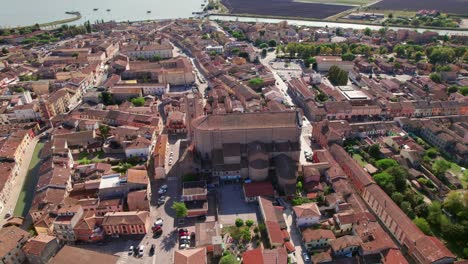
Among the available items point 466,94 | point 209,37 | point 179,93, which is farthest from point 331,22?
point 179,93

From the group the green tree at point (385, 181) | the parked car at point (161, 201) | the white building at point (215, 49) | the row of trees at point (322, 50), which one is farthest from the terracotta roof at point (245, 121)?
the white building at point (215, 49)

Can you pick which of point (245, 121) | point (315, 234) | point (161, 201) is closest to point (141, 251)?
point (161, 201)

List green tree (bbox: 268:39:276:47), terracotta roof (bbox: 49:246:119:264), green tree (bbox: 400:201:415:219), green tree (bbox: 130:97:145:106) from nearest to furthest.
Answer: terracotta roof (bbox: 49:246:119:264) → green tree (bbox: 400:201:415:219) → green tree (bbox: 130:97:145:106) → green tree (bbox: 268:39:276:47)

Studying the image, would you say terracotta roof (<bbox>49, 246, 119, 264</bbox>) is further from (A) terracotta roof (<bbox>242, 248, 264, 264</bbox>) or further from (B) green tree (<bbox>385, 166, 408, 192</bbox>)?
(B) green tree (<bbox>385, 166, 408, 192</bbox>)

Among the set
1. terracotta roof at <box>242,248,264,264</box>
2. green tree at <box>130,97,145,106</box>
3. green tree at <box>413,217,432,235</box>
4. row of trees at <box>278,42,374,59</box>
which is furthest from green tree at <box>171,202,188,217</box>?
row of trees at <box>278,42,374,59</box>

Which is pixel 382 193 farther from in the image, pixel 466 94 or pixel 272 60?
pixel 272 60

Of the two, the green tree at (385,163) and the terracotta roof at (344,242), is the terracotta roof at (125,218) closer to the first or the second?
the terracotta roof at (344,242)
